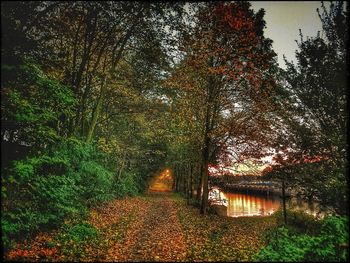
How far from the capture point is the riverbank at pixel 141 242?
9.31m

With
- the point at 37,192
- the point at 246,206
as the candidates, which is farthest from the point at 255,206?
the point at 37,192

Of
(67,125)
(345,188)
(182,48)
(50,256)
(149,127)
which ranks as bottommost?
(50,256)

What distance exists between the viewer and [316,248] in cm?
806

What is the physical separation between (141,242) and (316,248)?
650 centimetres

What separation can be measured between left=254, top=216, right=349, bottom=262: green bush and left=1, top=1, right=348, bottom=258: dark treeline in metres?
2.02

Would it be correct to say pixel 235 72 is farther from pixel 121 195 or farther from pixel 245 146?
pixel 121 195

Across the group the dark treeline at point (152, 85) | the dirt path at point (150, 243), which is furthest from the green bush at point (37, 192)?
the dirt path at point (150, 243)

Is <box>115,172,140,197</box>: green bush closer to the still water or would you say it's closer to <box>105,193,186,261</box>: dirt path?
the still water

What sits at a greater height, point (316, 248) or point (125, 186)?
point (125, 186)

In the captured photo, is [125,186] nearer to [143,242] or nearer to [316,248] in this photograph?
[143,242]

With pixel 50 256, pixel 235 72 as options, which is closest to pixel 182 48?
pixel 235 72

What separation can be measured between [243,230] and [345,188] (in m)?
6.55

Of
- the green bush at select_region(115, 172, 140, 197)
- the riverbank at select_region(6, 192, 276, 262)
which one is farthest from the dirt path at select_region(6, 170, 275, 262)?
the green bush at select_region(115, 172, 140, 197)

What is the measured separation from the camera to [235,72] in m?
16.1
